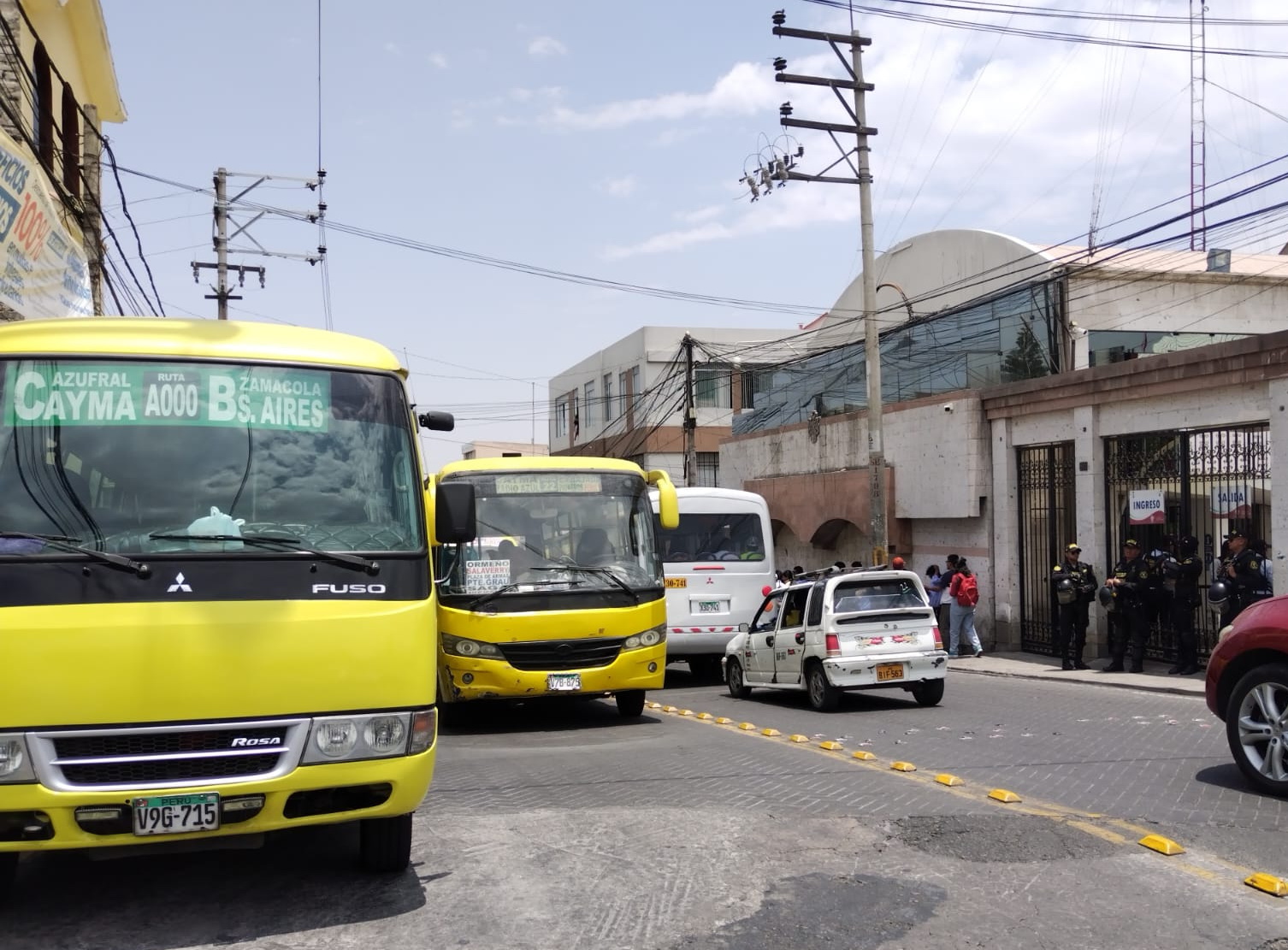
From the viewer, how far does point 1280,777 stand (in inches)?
292

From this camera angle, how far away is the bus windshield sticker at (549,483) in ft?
40.7

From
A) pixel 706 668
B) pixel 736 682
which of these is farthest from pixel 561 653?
pixel 706 668

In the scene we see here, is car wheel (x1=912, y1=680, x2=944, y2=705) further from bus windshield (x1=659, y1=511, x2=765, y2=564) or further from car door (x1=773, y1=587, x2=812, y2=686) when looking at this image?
bus windshield (x1=659, y1=511, x2=765, y2=564)

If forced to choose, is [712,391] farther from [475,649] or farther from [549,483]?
[475,649]

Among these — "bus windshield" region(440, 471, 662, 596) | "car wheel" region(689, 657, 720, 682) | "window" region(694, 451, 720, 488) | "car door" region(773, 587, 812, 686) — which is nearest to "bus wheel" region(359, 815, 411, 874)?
"bus windshield" region(440, 471, 662, 596)

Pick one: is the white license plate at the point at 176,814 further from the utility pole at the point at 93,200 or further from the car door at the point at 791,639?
the utility pole at the point at 93,200

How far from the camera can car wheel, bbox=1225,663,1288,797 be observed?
7.45 metres

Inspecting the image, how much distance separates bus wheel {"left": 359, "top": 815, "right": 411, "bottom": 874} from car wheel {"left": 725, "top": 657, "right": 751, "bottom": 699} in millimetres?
10077

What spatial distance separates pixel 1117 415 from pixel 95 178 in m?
19.4

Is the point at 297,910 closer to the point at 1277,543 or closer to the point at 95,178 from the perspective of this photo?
the point at 1277,543

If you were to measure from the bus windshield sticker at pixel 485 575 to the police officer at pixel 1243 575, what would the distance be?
355 inches

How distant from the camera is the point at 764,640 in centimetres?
1488

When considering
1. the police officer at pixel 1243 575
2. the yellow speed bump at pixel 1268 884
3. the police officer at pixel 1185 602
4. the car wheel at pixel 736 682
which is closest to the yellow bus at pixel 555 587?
the car wheel at pixel 736 682

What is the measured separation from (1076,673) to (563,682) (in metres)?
9.36
